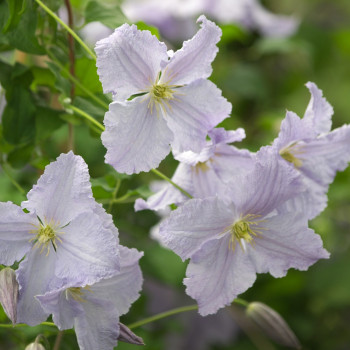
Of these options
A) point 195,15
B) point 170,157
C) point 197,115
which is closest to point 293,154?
point 197,115

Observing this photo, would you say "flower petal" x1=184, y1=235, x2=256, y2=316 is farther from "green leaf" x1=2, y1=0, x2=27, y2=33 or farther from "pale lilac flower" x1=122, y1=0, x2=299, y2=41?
"pale lilac flower" x1=122, y1=0, x2=299, y2=41

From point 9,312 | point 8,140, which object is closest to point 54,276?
point 9,312

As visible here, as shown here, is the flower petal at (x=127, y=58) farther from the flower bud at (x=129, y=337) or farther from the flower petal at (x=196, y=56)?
the flower bud at (x=129, y=337)

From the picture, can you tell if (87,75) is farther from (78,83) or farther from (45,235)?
(45,235)

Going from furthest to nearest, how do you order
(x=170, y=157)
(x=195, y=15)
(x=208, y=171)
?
(x=195, y=15) → (x=170, y=157) → (x=208, y=171)

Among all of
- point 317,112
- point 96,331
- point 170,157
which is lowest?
point 170,157

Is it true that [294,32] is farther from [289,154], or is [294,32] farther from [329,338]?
[289,154]

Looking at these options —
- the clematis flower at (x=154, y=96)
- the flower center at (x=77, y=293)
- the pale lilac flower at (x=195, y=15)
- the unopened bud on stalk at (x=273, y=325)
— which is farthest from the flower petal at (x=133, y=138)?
the pale lilac flower at (x=195, y=15)
